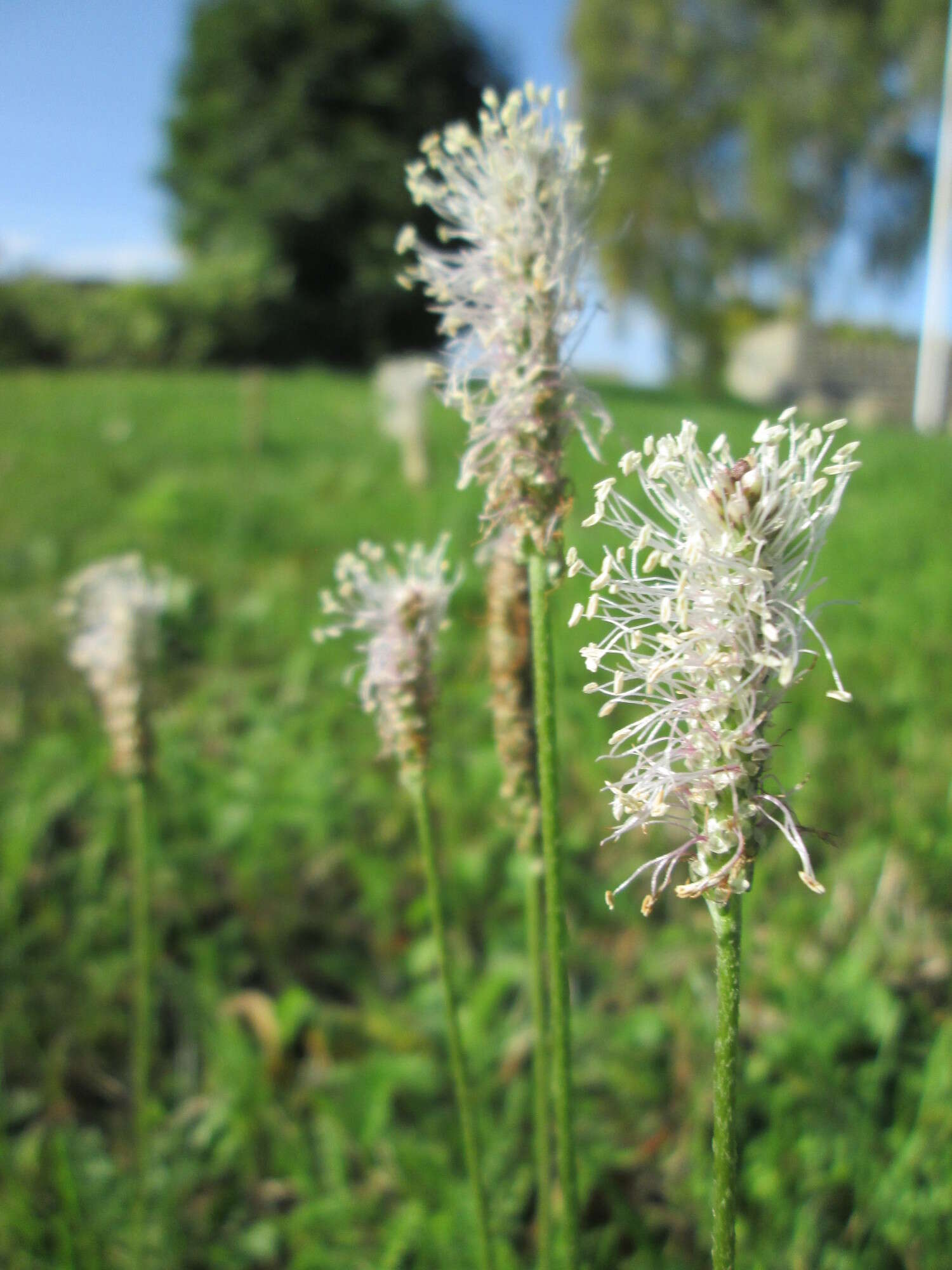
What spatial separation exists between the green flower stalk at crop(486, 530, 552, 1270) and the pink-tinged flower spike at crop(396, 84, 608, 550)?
197 millimetres

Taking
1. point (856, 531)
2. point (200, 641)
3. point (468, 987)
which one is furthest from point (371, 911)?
point (856, 531)

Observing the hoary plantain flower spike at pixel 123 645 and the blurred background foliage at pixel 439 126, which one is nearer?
the hoary plantain flower spike at pixel 123 645

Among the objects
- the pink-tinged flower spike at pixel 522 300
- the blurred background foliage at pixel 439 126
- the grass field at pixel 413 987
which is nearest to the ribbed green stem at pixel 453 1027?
the grass field at pixel 413 987

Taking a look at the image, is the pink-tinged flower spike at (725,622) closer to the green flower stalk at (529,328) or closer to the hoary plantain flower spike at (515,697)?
the green flower stalk at (529,328)

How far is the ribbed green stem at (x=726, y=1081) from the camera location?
0.65m

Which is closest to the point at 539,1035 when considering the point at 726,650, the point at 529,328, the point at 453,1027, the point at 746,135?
the point at 453,1027

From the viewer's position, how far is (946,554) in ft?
13.4

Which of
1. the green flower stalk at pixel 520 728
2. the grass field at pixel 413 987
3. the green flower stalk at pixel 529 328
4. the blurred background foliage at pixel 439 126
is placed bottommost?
the grass field at pixel 413 987

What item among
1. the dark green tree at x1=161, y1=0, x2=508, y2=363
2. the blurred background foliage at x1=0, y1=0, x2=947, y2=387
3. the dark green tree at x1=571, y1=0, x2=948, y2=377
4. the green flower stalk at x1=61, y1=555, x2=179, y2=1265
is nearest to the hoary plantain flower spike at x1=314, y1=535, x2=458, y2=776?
the green flower stalk at x1=61, y1=555, x2=179, y2=1265

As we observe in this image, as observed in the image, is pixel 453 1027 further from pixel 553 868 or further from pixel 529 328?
pixel 529 328

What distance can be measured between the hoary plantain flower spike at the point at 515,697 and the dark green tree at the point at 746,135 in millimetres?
20027

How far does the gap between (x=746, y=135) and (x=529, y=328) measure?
25914mm

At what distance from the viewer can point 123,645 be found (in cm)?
161

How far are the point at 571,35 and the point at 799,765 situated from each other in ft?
101
